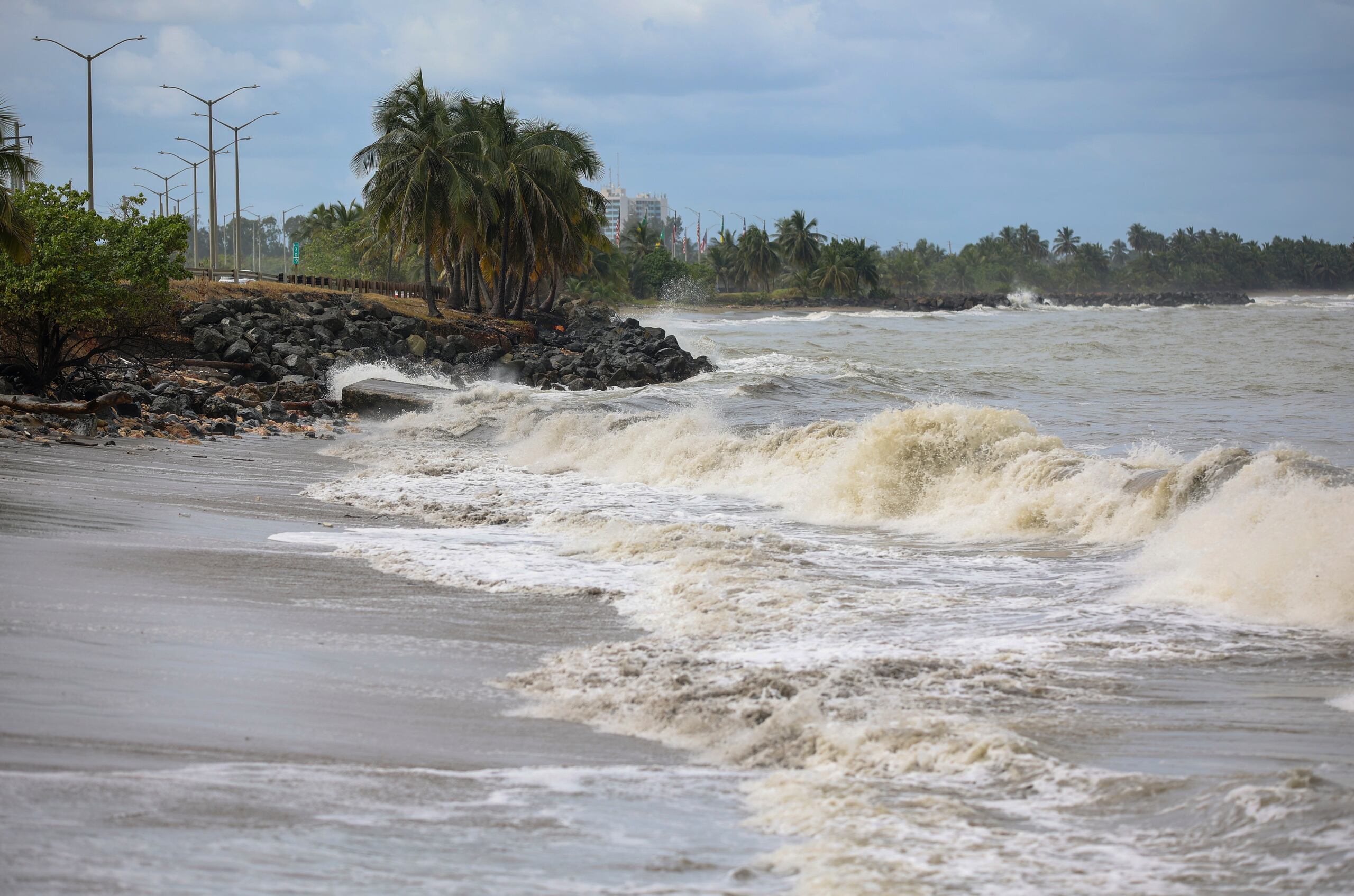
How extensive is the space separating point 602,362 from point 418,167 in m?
10.5

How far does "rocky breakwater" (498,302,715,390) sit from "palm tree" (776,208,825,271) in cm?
10016

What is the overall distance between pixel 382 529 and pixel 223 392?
15.5m

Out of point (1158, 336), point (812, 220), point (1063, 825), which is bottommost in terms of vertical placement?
point (1063, 825)

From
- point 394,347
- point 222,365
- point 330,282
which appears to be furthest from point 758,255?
point 222,365

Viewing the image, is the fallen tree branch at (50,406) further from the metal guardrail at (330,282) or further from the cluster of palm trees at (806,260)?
the cluster of palm trees at (806,260)

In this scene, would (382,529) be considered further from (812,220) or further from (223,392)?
(812,220)

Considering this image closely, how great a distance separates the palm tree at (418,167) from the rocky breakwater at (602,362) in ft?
17.4

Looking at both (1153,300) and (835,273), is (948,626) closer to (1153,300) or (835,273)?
(835,273)

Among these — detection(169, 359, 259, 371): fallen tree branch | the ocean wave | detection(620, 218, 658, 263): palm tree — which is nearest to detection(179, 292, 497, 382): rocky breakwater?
detection(169, 359, 259, 371): fallen tree branch

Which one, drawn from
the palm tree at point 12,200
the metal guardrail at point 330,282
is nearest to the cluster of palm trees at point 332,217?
the metal guardrail at point 330,282

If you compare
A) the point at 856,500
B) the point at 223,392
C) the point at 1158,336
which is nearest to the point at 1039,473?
the point at 856,500

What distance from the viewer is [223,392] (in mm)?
25500

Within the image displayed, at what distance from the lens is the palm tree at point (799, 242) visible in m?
146

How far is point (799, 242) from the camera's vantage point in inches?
5719
